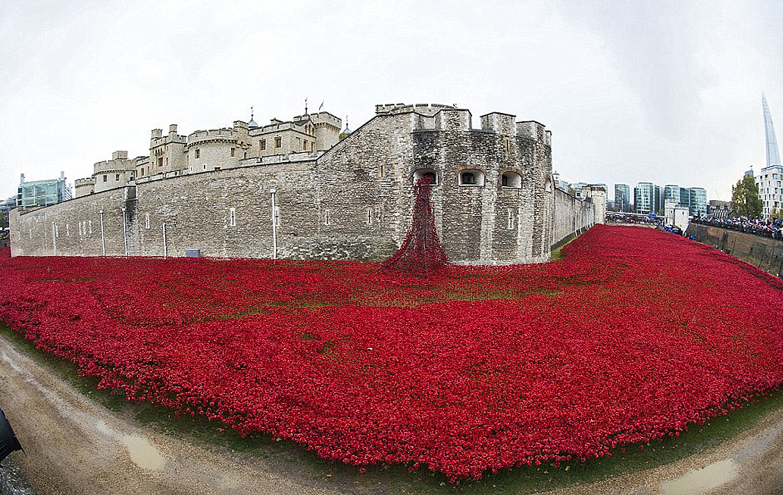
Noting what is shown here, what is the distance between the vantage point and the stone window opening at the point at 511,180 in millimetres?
24438

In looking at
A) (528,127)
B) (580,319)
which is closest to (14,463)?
(580,319)

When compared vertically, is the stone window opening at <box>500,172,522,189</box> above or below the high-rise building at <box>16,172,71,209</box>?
below

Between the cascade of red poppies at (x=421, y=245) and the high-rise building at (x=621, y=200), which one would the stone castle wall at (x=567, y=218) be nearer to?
the cascade of red poppies at (x=421, y=245)

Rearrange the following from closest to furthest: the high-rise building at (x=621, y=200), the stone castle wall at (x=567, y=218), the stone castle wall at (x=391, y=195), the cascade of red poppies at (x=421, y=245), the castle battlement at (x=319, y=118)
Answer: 1. the cascade of red poppies at (x=421, y=245)
2. the stone castle wall at (x=391, y=195)
3. the stone castle wall at (x=567, y=218)
4. the castle battlement at (x=319, y=118)
5. the high-rise building at (x=621, y=200)

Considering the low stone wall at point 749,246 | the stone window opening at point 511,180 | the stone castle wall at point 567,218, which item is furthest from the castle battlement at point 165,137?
the low stone wall at point 749,246

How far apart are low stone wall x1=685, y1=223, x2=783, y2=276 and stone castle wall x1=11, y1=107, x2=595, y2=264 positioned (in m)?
16.9

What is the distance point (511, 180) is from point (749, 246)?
28211 millimetres

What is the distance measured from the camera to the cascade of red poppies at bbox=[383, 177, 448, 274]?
21.4m

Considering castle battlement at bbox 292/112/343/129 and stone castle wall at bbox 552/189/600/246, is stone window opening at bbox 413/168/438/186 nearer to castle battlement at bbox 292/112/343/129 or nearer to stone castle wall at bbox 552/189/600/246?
stone castle wall at bbox 552/189/600/246

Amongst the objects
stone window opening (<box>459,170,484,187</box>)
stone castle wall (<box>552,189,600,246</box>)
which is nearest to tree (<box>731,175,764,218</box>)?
stone castle wall (<box>552,189,600,246</box>)

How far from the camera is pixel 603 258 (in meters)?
26.8

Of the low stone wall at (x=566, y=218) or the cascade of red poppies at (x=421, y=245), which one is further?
the low stone wall at (x=566, y=218)

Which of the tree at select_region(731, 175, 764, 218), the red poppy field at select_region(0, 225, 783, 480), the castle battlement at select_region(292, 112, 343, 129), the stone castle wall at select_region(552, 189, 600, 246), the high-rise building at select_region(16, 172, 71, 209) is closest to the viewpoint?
the red poppy field at select_region(0, 225, 783, 480)

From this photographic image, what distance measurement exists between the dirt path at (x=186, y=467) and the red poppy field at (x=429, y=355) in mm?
575
